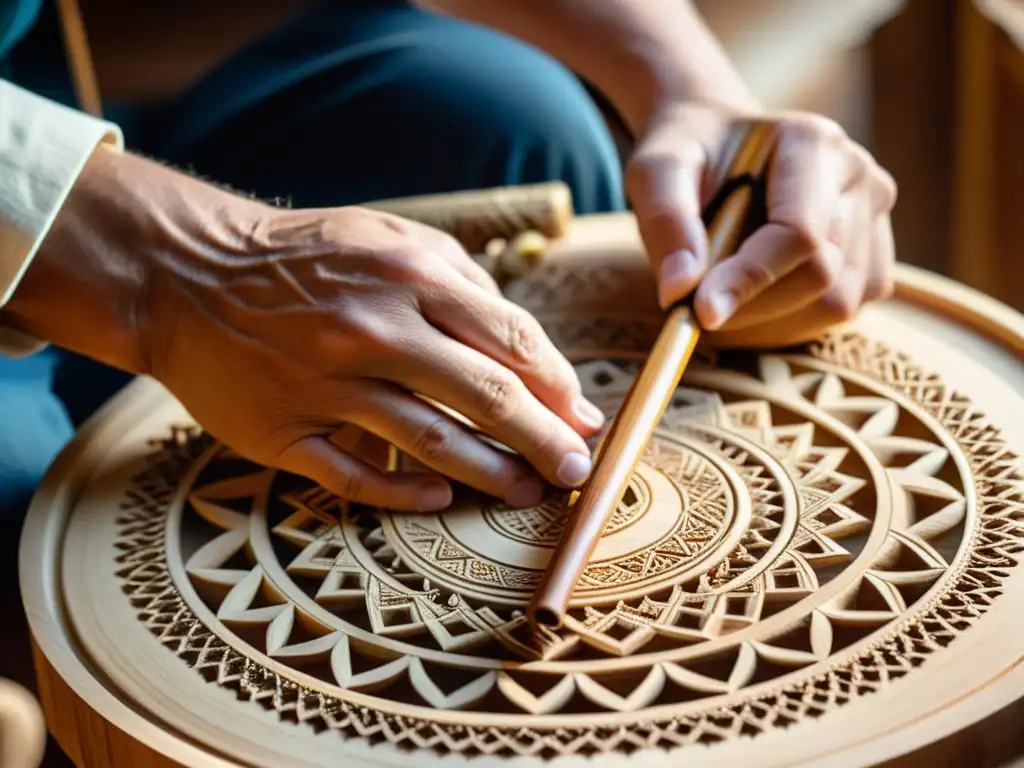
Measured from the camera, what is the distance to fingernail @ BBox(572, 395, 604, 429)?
762mm

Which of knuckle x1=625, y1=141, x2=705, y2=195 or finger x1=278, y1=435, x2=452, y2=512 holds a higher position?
knuckle x1=625, y1=141, x2=705, y2=195

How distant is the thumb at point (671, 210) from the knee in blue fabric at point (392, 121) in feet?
0.86

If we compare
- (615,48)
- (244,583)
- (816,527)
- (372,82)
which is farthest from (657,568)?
(372,82)

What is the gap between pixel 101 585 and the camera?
2.31 ft

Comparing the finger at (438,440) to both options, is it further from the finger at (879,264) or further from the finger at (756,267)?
the finger at (879,264)

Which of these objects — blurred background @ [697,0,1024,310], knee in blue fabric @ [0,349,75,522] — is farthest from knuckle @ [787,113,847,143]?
blurred background @ [697,0,1024,310]

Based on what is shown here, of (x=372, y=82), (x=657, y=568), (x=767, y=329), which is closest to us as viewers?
(x=657, y=568)

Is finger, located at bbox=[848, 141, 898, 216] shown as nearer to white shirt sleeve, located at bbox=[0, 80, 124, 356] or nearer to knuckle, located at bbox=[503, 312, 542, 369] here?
knuckle, located at bbox=[503, 312, 542, 369]

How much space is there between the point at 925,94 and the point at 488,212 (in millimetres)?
1233

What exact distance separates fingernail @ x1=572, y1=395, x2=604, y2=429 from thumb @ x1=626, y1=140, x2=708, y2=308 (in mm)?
112

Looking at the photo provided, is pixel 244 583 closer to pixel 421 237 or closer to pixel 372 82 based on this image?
pixel 421 237

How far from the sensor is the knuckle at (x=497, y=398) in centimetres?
70

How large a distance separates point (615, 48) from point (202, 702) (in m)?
0.70

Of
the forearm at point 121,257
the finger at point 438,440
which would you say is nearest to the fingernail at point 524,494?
the finger at point 438,440
